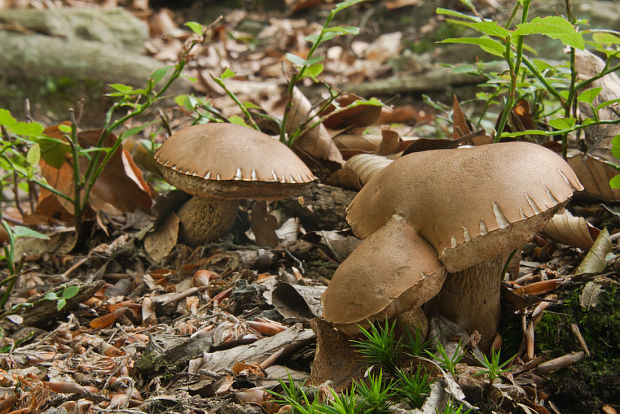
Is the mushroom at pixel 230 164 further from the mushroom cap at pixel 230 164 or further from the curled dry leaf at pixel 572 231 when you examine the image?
the curled dry leaf at pixel 572 231

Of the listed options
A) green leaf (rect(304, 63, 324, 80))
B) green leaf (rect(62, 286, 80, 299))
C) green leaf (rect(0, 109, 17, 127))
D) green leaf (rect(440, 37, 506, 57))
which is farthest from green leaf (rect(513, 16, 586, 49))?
green leaf (rect(0, 109, 17, 127))

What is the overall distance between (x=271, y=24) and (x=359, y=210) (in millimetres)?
5534

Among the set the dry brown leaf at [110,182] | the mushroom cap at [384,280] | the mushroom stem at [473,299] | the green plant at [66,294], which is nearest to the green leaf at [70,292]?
the green plant at [66,294]

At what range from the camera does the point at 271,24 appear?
21.1 ft

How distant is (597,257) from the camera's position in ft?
5.53

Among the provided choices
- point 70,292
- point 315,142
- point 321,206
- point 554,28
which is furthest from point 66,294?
point 554,28

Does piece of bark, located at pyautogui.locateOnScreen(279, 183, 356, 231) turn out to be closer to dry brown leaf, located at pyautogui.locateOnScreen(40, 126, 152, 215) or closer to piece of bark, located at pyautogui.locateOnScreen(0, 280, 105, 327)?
dry brown leaf, located at pyautogui.locateOnScreen(40, 126, 152, 215)

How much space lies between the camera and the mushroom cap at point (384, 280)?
3.98ft

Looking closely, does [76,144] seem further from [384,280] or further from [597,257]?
[597,257]

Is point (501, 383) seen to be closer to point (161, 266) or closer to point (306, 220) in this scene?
point (306, 220)

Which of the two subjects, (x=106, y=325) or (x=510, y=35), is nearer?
(x=510, y=35)

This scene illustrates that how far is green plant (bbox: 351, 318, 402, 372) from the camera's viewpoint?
130cm

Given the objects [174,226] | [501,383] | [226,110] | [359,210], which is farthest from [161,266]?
[226,110]

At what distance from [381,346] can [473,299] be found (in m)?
0.39
